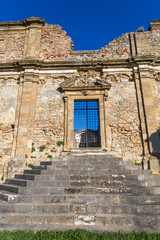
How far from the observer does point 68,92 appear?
29.4 feet

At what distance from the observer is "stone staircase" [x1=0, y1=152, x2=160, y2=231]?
3.32 meters

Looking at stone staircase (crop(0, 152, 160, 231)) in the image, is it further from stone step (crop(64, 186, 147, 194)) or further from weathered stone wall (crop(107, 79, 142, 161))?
weathered stone wall (crop(107, 79, 142, 161))

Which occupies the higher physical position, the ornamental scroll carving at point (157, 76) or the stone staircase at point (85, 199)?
the ornamental scroll carving at point (157, 76)

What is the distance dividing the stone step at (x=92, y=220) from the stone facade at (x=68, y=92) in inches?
166

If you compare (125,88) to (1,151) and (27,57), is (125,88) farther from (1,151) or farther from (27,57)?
(1,151)

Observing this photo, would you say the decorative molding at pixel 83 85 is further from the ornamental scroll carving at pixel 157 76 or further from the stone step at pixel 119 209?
the stone step at pixel 119 209

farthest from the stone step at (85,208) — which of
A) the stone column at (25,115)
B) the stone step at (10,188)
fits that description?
the stone column at (25,115)

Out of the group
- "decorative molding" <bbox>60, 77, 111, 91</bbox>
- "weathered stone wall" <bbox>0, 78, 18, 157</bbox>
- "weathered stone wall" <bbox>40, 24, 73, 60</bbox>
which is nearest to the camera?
"weathered stone wall" <bbox>0, 78, 18, 157</bbox>

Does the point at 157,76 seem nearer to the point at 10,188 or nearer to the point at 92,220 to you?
the point at 92,220

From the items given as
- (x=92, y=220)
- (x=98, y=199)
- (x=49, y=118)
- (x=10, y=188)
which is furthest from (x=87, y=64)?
(x=92, y=220)

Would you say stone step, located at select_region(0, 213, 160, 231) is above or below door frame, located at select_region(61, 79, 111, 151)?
below

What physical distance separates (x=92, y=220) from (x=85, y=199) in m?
0.75

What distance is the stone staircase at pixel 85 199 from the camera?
3.32 m

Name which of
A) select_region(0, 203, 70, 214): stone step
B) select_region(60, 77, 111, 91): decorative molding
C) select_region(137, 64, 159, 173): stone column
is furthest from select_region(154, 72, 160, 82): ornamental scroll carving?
select_region(0, 203, 70, 214): stone step
